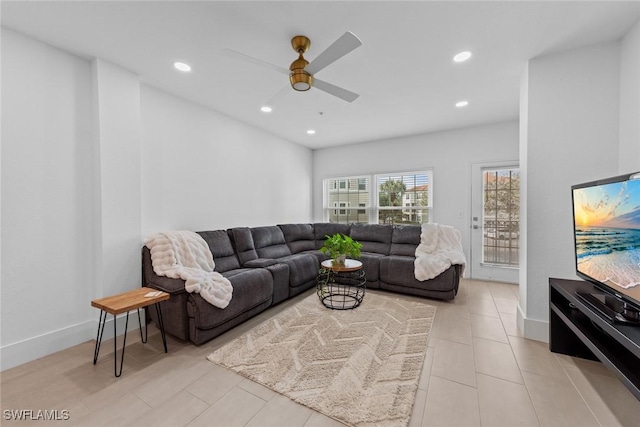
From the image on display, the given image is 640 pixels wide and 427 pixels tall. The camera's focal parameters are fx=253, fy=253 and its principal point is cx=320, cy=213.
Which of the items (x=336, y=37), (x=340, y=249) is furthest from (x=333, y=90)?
(x=340, y=249)

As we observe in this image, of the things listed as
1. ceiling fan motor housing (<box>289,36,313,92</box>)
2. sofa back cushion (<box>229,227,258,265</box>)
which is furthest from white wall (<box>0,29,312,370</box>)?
ceiling fan motor housing (<box>289,36,313,92</box>)

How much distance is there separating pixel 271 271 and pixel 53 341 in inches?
79.2

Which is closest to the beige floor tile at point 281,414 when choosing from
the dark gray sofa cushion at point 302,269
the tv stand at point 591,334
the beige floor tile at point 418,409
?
the beige floor tile at point 418,409

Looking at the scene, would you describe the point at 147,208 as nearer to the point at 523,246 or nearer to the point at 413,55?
the point at 413,55

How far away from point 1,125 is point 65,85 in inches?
24.1

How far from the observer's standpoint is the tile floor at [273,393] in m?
1.51

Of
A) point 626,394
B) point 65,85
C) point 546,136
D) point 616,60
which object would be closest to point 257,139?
point 65,85

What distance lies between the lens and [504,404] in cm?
161

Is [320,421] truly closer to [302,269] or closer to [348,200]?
[302,269]

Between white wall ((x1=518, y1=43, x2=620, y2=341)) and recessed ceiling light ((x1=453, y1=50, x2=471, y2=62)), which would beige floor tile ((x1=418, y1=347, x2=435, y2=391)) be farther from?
recessed ceiling light ((x1=453, y1=50, x2=471, y2=62))

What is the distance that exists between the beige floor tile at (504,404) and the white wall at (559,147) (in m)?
0.96

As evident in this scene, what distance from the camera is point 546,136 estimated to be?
237 centimetres

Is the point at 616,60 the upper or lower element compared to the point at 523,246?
upper

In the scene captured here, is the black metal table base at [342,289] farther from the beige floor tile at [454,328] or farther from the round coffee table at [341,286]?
the beige floor tile at [454,328]
